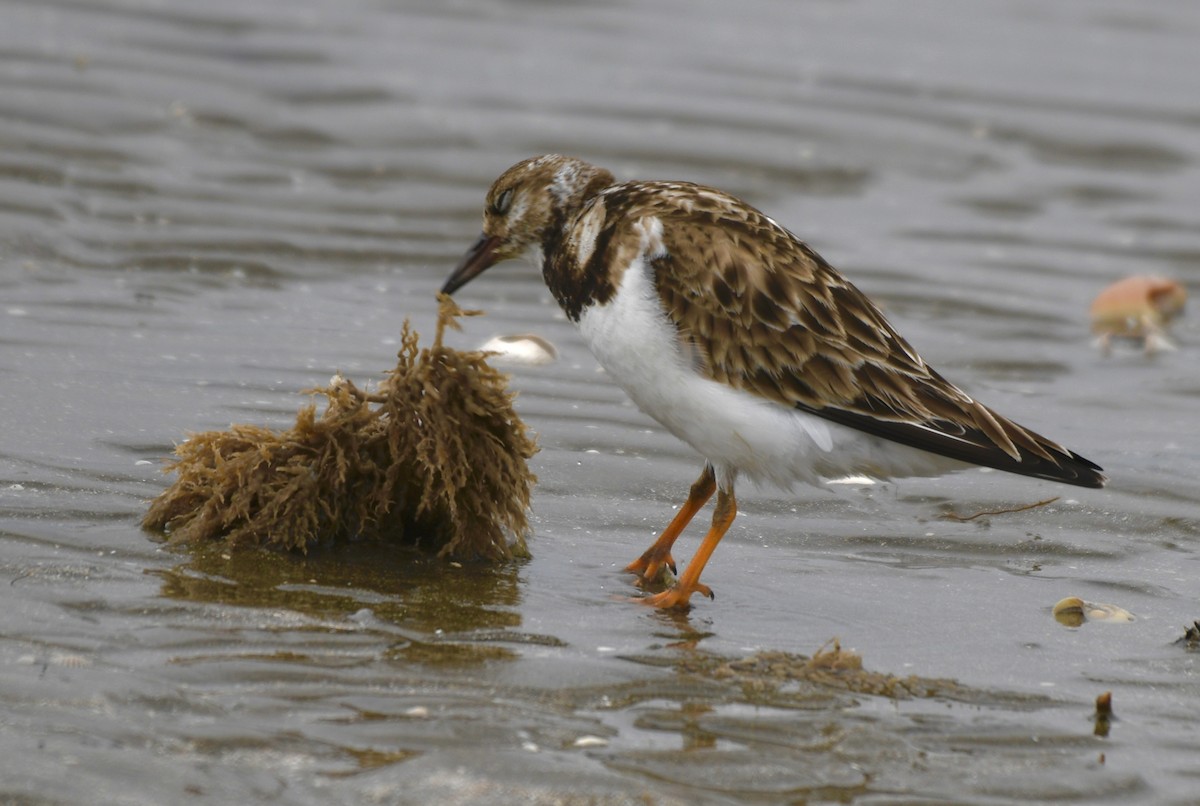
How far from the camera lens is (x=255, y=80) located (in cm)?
1054

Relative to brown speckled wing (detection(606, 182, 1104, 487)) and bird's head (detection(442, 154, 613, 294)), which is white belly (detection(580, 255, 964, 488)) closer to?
brown speckled wing (detection(606, 182, 1104, 487))

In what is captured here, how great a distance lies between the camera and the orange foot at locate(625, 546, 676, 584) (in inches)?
200

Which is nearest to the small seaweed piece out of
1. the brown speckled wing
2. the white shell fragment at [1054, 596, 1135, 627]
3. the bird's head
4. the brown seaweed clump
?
the white shell fragment at [1054, 596, 1135, 627]

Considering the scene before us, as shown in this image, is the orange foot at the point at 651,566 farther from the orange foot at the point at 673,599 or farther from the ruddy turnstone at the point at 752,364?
the orange foot at the point at 673,599

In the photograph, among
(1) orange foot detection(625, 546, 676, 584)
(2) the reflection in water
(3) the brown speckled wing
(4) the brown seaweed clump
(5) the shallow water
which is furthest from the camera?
(1) orange foot detection(625, 546, 676, 584)

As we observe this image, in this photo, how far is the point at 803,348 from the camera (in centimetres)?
498

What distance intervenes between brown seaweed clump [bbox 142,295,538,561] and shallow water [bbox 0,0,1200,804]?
0.47 ft

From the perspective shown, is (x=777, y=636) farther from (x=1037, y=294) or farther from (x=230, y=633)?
(x=1037, y=294)

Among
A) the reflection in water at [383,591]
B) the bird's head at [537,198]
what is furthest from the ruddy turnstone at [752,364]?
the reflection in water at [383,591]

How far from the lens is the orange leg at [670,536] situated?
511cm

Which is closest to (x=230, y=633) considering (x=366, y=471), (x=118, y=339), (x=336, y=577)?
(x=336, y=577)

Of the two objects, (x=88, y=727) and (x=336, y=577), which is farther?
(x=336, y=577)

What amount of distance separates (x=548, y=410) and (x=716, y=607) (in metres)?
1.89

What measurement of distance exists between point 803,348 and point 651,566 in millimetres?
801
